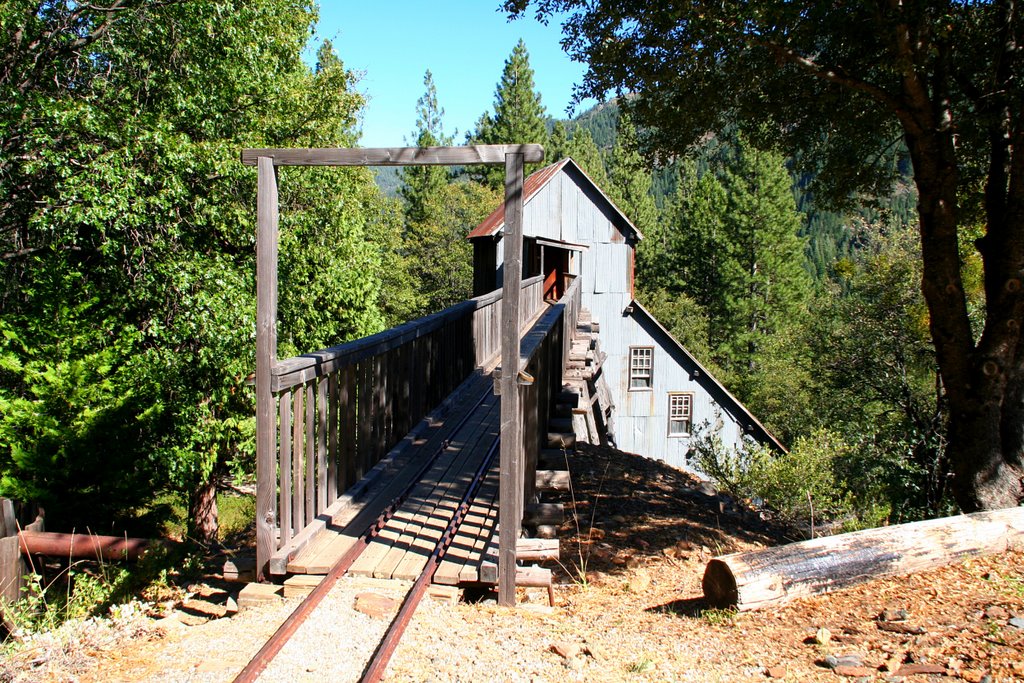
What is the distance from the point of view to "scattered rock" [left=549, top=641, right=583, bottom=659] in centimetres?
432

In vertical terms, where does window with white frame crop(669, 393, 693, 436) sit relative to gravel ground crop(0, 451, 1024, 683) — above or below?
below

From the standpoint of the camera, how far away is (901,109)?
7.95m

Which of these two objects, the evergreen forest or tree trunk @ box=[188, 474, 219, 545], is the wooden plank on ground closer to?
the evergreen forest

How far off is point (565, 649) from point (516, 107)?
53.7m

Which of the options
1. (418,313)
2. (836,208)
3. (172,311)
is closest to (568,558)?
(836,208)

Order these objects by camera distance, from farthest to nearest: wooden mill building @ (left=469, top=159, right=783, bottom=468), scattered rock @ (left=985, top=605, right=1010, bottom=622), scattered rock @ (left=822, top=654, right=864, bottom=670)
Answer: wooden mill building @ (left=469, top=159, right=783, bottom=468)
scattered rock @ (left=985, top=605, right=1010, bottom=622)
scattered rock @ (left=822, top=654, right=864, bottom=670)

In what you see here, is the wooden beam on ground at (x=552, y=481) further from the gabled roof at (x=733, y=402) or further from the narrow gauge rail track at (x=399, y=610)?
the gabled roof at (x=733, y=402)

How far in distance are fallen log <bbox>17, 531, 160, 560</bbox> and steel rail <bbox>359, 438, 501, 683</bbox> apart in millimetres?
2442

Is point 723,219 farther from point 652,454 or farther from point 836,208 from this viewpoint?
point 836,208

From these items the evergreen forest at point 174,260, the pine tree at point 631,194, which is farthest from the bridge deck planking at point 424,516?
the pine tree at point 631,194

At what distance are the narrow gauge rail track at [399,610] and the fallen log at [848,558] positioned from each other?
183 centimetres

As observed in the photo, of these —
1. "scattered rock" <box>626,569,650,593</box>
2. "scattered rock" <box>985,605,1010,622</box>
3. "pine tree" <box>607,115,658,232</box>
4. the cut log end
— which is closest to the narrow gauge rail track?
"scattered rock" <box>626,569,650,593</box>

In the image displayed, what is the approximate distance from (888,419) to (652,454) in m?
11.7

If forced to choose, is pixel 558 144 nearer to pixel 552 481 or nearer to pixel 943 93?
pixel 943 93
